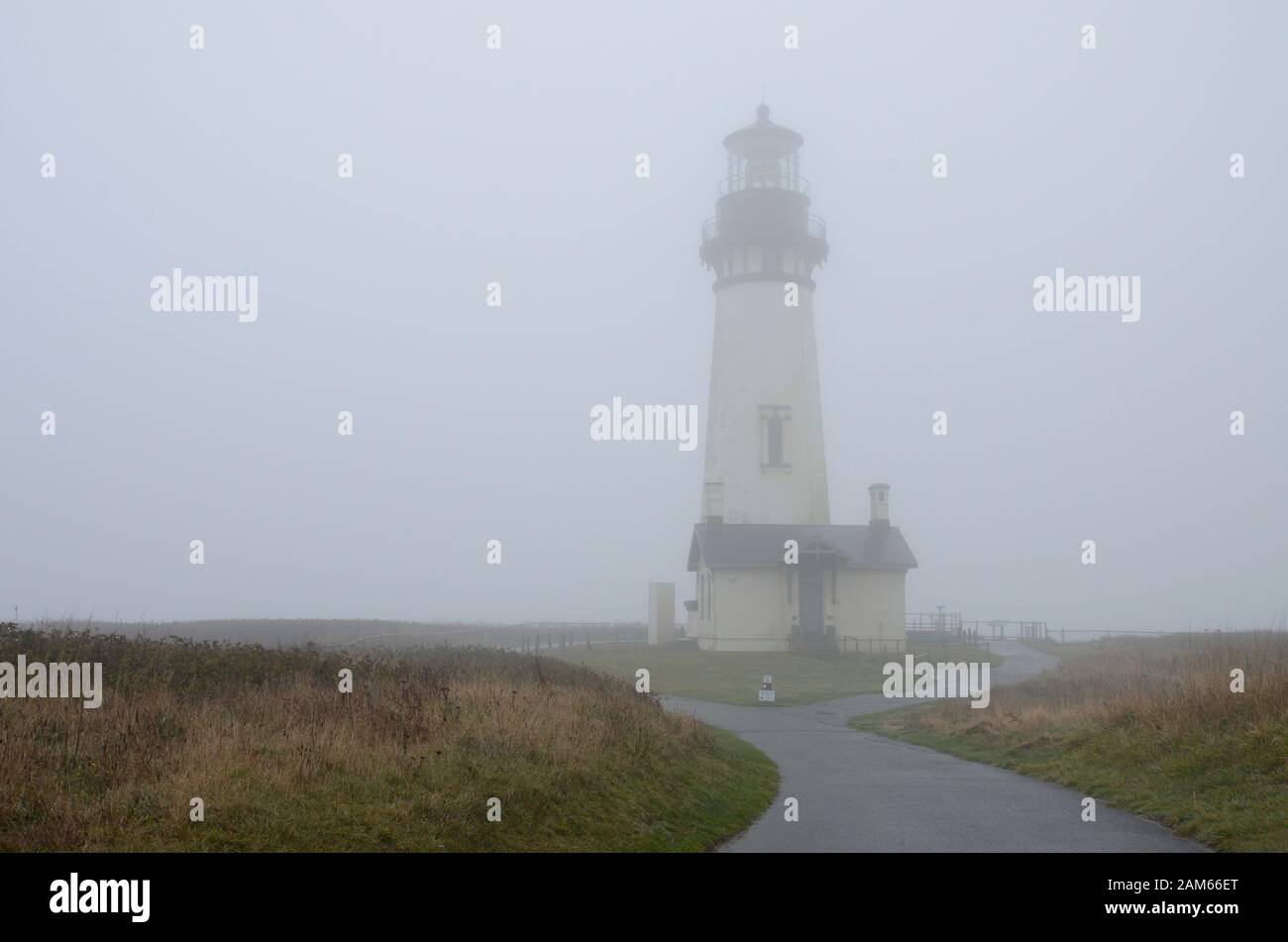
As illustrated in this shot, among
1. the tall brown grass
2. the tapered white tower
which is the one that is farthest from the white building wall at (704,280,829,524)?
the tall brown grass

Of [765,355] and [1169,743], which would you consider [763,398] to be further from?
[1169,743]

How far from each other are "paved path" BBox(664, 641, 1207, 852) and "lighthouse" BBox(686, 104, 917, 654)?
2363 centimetres

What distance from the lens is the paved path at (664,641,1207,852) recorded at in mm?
11828

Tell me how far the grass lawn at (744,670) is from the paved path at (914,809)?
1180 cm

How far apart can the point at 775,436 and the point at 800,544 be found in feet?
15.5

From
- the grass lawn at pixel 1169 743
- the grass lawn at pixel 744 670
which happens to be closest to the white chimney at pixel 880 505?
the grass lawn at pixel 744 670

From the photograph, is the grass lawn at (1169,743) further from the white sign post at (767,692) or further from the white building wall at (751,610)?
the white building wall at (751,610)

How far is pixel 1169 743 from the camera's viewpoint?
15789mm

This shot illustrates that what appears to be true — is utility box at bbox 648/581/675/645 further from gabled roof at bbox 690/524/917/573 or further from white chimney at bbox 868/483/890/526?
white chimney at bbox 868/483/890/526

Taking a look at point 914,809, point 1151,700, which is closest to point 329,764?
point 914,809

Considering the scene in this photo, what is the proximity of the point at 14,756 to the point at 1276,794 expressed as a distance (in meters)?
12.1
